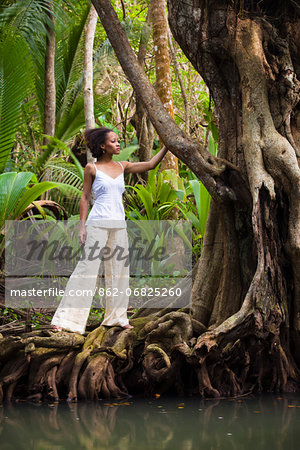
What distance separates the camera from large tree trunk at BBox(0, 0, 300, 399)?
3.94 m

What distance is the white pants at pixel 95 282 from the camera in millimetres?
4236

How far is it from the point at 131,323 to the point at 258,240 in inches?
52.1

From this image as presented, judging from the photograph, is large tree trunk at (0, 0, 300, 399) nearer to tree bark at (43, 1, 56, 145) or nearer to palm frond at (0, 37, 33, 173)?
palm frond at (0, 37, 33, 173)

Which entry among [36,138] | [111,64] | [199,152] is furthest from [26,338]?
[36,138]

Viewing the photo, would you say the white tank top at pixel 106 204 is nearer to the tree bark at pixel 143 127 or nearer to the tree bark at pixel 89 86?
the tree bark at pixel 89 86

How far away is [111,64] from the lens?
10453mm

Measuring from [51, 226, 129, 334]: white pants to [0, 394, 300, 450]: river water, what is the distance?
0.70 meters

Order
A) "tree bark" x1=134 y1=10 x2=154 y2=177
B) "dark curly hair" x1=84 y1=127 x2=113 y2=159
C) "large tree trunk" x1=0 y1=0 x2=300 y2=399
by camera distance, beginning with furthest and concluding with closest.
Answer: "tree bark" x1=134 y1=10 x2=154 y2=177 → "dark curly hair" x1=84 y1=127 x2=113 y2=159 → "large tree trunk" x1=0 y1=0 x2=300 y2=399

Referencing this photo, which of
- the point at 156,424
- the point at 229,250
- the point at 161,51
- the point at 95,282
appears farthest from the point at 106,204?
the point at 161,51

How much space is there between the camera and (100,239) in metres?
4.31

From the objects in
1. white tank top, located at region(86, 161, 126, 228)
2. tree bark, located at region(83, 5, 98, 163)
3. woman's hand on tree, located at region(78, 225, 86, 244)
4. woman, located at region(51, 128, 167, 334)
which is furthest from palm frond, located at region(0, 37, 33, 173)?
woman's hand on tree, located at region(78, 225, 86, 244)

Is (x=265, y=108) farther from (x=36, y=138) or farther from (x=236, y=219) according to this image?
(x=36, y=138)

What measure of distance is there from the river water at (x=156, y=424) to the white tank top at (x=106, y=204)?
4.41 ft

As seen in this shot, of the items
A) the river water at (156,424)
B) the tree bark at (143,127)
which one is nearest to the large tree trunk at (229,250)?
the river water at (156,424)
